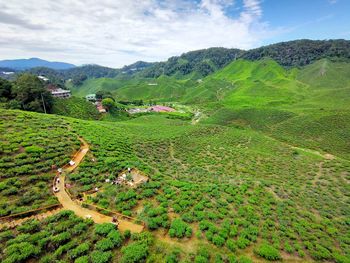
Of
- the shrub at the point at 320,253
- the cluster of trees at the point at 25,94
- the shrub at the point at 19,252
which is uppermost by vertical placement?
the cluster of trees at the point at 25,94

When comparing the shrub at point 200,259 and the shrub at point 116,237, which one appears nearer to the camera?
the shrub at point 200,259

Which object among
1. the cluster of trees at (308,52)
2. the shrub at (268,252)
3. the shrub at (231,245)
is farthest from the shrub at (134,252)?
the cluster of trees at (308,52)

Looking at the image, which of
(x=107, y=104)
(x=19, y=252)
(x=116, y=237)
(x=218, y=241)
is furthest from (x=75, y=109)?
(x=218, y=241)

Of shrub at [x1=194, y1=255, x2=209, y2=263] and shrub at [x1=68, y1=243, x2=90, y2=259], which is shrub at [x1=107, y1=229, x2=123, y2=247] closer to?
shrub at [x1=68, y1=243, x2=90, y2=259]

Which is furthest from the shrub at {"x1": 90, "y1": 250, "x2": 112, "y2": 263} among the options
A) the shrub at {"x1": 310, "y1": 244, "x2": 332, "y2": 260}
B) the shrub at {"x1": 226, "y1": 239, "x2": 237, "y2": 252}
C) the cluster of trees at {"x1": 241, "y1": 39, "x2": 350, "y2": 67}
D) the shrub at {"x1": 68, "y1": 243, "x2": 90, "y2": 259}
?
the cluster of trees at {"x1": 241, "y1": 39, "x2": 350, "y2": 67}

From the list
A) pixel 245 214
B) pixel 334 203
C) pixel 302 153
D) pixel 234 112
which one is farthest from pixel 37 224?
pixel 234 112

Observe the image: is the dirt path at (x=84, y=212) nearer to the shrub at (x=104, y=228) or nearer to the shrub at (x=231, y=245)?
the shrub at (x=104, y=228)
